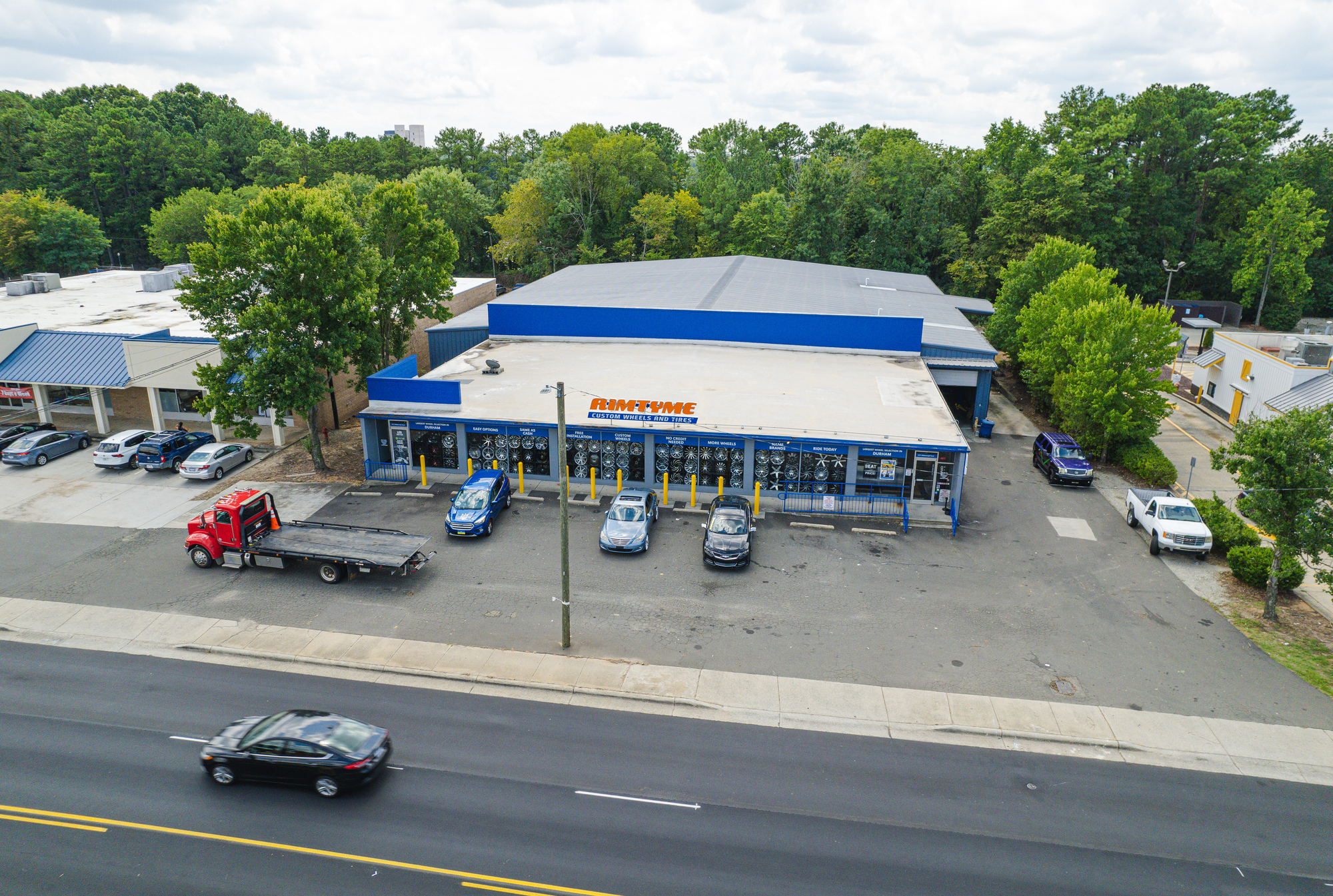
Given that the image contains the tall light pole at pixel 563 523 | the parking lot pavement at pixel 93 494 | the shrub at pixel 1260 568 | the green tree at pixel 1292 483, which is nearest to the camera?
the tall light pole at pixel 563 523

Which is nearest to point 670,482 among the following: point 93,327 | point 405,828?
point 405,828

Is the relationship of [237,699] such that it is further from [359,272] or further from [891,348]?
[891,348]

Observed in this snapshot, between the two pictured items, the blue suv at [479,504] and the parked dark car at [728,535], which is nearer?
the parked dark car at [728,535]

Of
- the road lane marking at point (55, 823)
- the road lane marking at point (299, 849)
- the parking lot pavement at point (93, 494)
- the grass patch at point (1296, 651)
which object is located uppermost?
the road lane marking at point (299, 849)

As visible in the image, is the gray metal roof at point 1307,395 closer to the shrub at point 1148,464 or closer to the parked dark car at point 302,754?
the shrub at point 1148,464

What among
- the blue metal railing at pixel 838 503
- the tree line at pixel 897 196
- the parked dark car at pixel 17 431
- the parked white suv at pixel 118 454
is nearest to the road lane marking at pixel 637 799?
the blue metal railing at pixel 838 503

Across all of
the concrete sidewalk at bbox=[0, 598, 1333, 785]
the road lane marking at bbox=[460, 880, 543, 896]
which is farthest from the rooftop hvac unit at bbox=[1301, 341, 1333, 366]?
the road lane marking at bbox=[460, 880, 543, 896]

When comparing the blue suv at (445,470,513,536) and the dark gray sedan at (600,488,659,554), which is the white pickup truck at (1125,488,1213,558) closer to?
the dark gray sedan at (600,488,659,554)
